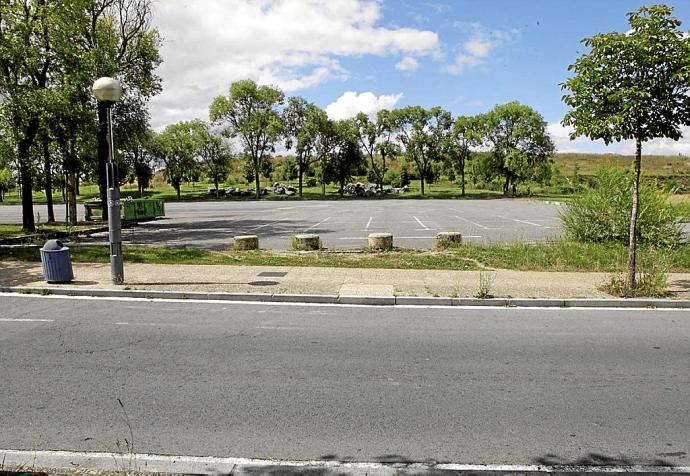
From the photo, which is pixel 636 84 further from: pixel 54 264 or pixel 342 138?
pixel 342 138

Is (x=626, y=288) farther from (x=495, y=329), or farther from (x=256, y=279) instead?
(x=256, y=279)

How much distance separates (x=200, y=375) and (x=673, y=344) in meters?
6.18

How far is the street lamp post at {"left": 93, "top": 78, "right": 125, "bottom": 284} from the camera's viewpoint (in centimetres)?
1033

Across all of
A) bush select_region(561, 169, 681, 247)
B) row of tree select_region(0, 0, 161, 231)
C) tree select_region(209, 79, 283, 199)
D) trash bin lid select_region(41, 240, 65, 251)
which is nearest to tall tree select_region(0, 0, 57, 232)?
row of tree select_region(0, 0, 161, 231)

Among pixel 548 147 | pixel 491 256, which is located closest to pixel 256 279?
pixel 491 256

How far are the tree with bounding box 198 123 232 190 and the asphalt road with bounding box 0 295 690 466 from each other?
65278 millimetres

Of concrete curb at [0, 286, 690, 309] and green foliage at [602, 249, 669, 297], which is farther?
green foliage at [602, 249, 669, 297]

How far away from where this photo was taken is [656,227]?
1542 cm

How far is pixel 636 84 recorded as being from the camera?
9.02 metres

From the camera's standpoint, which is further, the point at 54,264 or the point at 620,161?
the point at 620,161

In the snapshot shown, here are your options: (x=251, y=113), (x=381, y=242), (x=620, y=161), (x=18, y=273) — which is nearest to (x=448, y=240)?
(x=381, y=242)

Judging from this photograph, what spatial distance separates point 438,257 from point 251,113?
194 feet

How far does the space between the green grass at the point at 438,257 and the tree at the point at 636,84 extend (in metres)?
3.61

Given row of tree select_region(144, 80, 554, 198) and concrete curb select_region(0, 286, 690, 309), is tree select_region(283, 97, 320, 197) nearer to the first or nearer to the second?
row of tree select_region(144, 80, 554, 198)
